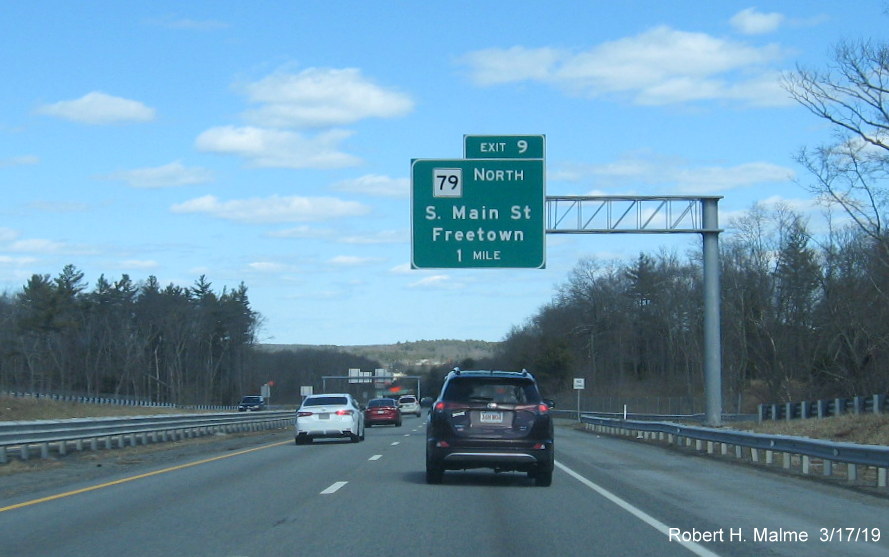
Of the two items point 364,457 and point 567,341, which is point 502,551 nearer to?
point 364,457

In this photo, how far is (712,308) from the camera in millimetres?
31656

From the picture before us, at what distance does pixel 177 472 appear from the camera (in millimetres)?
19281

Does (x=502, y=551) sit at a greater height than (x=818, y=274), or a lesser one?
lesser

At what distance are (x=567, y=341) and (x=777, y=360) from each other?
39.0 metres

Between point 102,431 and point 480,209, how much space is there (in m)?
11.8

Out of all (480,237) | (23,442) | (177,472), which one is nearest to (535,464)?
(177,472)

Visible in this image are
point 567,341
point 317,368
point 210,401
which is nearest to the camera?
point 567,341

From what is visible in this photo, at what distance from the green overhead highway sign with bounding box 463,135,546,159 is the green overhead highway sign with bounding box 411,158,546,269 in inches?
8.6

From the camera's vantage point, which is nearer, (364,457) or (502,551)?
(502,551)

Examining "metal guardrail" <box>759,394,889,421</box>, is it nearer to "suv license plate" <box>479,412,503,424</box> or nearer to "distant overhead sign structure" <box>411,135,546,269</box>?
"distant overhead sign structure" <box>411,135,546,269</box>

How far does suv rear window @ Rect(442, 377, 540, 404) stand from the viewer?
1548cm

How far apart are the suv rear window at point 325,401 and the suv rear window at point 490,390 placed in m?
14.9

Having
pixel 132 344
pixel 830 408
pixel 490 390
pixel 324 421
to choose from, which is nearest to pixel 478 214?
pixel 324 421

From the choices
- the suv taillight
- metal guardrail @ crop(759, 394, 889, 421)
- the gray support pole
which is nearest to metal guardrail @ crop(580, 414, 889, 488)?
the gray support pole
